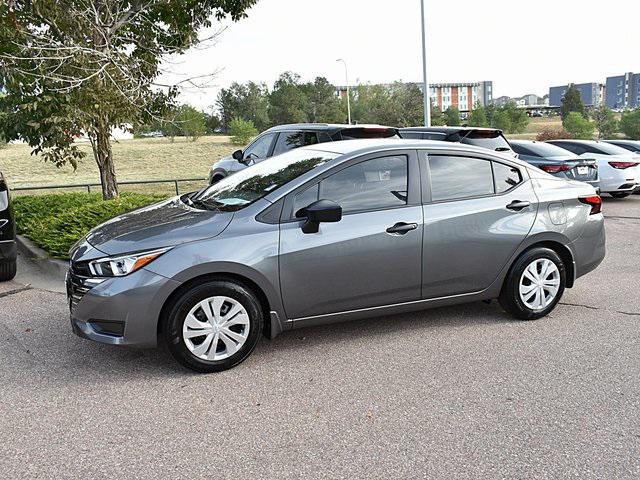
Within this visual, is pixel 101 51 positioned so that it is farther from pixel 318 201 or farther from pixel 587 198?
pixel 587 198

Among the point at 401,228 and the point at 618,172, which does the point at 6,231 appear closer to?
the point at 401,228

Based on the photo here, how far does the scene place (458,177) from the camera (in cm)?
518

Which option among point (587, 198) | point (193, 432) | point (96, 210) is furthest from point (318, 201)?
point (96, 210)

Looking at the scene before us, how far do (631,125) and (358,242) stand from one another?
52.9m

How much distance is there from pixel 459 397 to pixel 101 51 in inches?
317

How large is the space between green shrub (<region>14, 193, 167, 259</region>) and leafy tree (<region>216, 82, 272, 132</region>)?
236ft

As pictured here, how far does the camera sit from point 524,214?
5.29 m

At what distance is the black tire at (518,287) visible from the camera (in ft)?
Answer: 17.3

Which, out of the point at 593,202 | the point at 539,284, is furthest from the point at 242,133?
the point at 539,284

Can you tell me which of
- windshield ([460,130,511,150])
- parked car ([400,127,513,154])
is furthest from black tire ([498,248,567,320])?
windshield ([460,130,511,150])

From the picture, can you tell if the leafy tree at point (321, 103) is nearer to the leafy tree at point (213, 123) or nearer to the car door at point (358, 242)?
the leafy tree at point (213, 123)

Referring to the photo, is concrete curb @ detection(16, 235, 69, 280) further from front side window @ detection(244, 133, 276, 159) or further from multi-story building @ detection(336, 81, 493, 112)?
multi-story building @ detection(336, 81, 493, 112)

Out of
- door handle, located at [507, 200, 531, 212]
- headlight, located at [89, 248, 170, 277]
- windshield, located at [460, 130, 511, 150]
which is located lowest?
headlight, located at [89, 248, 170, 277]

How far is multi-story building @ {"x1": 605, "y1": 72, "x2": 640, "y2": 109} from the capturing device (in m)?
146
